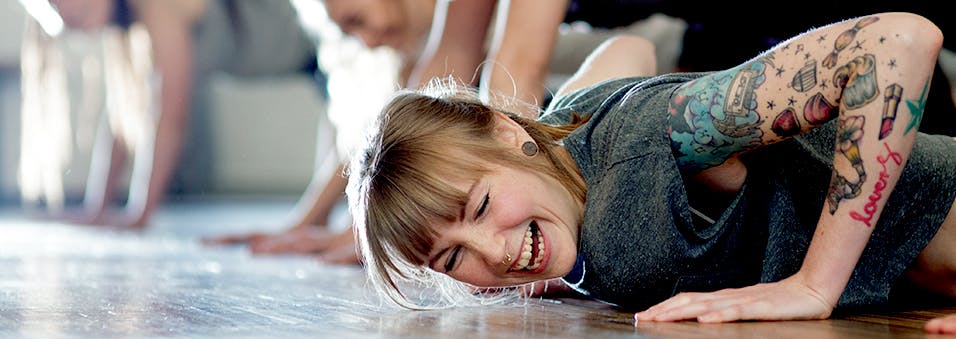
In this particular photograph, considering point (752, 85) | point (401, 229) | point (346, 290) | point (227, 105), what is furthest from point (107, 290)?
point (227, 105)

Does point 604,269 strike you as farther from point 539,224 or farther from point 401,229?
point 401,229

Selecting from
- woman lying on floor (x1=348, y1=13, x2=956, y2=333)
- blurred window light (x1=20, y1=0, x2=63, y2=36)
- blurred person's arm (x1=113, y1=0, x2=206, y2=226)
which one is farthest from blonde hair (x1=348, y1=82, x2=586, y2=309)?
blurred window light (x1=20, y1=0, x2=63, y2=36)

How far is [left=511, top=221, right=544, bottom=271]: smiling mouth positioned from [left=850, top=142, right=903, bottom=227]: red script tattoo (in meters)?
0.32

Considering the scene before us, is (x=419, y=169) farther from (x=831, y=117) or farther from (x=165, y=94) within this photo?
(x=165, y=94)

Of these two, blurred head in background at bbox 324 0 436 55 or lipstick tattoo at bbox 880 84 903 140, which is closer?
lipstick tattoo at bbox 880 84 903 140

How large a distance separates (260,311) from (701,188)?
506 millimetres

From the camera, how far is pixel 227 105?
548 centimetres

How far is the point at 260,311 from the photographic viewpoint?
3.91ft

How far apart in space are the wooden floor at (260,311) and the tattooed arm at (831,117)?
0.12 ft

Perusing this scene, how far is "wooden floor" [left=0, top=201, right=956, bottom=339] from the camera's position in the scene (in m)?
1.01

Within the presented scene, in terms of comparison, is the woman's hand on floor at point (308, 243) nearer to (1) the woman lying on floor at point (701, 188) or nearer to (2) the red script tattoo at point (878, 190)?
(1) the woman lying on floor at point (701, 188)

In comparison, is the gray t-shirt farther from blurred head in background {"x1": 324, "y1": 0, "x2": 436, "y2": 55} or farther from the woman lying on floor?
blurred head in background {"x1": 324, "y1": 0, "x2": 436, "y2": 55}

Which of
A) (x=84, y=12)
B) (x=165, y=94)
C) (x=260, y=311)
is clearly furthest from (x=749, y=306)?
(x=84, y=12)

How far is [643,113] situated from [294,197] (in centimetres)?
476
